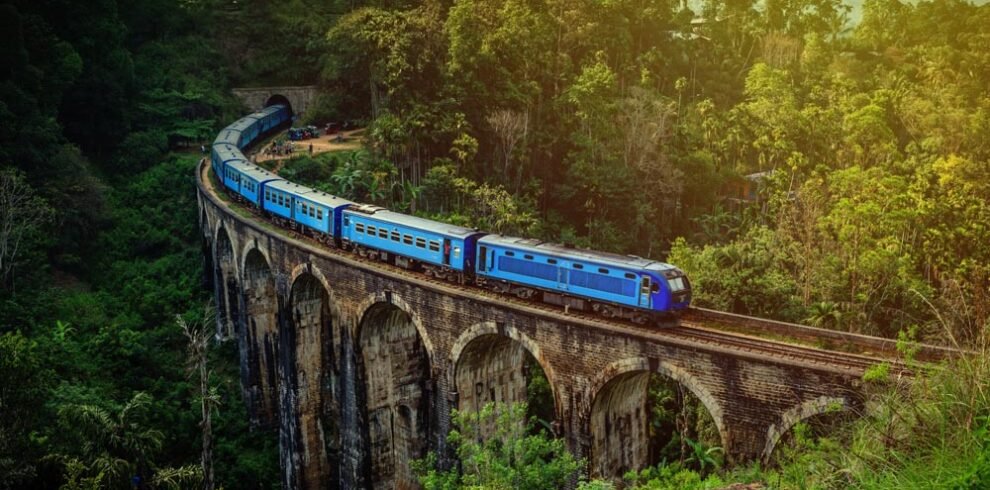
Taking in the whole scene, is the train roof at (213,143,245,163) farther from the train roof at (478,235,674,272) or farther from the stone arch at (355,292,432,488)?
the train roof at (478,235,674,272)

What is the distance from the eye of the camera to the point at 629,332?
21.6 meters

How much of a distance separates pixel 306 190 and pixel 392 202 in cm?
870

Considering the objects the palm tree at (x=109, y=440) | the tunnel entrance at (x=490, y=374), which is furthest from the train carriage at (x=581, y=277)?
the palm tree at (x=109, y=440)

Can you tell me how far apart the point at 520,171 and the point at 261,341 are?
59.5ft

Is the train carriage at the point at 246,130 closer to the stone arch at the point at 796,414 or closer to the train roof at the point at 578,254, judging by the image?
the train roof at the point at 578,254

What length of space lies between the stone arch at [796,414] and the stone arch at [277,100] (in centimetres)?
6217

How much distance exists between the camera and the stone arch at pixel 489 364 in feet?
81.9

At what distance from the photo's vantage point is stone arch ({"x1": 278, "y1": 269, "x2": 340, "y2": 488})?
3478 centimetres

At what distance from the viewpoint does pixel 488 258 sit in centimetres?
2702

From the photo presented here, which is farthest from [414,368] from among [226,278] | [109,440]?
[226,278]

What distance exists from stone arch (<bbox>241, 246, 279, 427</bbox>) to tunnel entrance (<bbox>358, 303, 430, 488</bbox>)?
985 cm

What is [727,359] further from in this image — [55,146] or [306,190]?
[55,146]

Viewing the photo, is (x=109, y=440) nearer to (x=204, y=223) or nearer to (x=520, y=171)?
(x=204, y=223)

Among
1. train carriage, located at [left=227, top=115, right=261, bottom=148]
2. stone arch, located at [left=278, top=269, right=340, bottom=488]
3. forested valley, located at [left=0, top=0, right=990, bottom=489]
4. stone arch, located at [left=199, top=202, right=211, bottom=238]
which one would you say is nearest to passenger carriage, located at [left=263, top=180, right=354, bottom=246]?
stone arch, located at [left=278, top=269, right=340, bottom=488]
